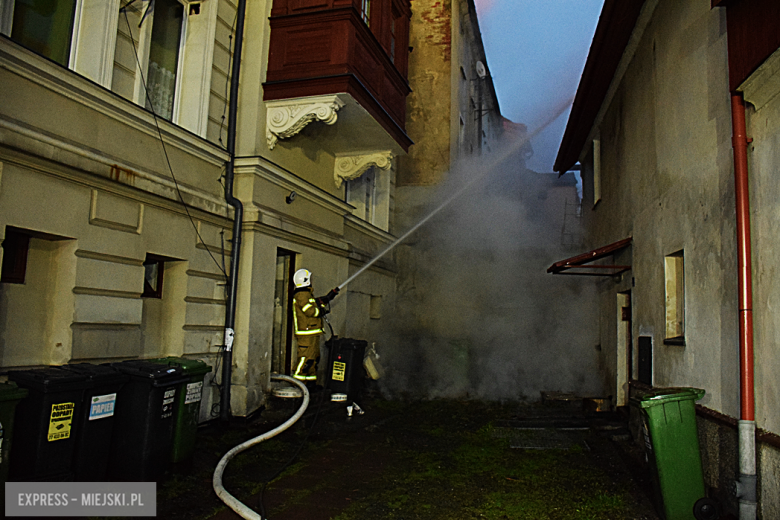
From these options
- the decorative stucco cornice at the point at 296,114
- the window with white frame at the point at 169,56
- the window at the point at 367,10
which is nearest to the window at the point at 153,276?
the window with white frame at the point at 169,56

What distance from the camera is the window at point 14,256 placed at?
202 inches

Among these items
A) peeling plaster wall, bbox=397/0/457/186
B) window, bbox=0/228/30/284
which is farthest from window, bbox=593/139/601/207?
window, bbox=0/228/30/284

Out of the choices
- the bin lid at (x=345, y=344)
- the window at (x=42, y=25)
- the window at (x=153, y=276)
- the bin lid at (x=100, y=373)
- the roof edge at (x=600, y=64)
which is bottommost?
the bin lid at (x=100, y=373)

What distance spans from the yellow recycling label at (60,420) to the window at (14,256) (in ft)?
5.15

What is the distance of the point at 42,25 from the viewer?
5.67 metres

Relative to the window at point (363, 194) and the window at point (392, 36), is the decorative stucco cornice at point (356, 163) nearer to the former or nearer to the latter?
the window at point (363, 194)

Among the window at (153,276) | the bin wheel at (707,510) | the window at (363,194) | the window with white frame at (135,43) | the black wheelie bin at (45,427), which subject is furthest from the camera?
the window at (363,194)

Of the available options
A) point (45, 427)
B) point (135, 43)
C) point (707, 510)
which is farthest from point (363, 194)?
point (707, 510)

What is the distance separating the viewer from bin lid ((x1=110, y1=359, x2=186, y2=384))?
16.5 ft

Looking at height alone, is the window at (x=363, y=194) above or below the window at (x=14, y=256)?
above

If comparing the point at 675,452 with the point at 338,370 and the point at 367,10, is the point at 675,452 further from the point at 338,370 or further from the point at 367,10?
the point at 367,10

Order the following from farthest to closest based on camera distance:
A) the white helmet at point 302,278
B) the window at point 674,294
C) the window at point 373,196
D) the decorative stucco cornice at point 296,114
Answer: the window at point 373,196 < the white helmet at point 302,278 < the decorative stucco cornice at point 296,114 < the window at point 674,294

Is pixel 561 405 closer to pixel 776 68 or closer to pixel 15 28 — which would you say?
pixel 776 68

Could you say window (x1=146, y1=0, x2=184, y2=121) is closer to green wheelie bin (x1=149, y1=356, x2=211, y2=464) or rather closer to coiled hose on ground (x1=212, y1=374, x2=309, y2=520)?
green wheelie bin (x1=149, y1=356, x2=211, y2=464)
